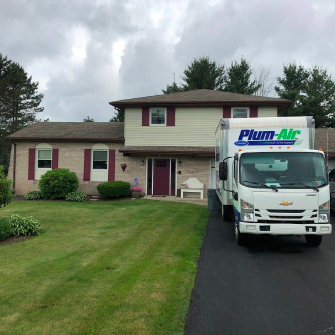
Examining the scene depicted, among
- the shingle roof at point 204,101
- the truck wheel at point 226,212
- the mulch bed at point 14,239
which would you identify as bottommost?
the mulch bed at point 14,239

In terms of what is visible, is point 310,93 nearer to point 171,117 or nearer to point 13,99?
point 171,117

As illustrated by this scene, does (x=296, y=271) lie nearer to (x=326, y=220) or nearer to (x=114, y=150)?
(x=326, y=220)

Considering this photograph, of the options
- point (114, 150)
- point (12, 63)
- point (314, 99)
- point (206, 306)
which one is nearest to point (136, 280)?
point (206, 306)

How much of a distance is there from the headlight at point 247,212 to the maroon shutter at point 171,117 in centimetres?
1153

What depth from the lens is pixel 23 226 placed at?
7.69 metres

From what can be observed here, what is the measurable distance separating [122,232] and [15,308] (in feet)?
14.3

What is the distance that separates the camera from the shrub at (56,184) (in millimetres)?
15727

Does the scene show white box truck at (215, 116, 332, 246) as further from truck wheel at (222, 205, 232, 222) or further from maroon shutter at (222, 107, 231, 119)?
maroon shutter at (222, 107, 231, 119)

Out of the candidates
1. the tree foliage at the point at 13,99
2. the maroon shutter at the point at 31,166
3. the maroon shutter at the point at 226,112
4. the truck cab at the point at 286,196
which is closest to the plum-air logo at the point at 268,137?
the truck cab at the point at 286,196

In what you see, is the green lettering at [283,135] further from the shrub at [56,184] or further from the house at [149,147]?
the shrub at [56,184]

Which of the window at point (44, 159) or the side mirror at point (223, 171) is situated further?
the window at point (44, 159)

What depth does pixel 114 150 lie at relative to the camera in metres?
17.5

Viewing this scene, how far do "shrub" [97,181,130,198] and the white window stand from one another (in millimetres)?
4165

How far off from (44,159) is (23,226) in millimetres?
11155
